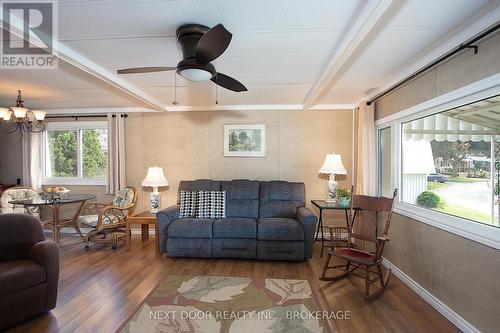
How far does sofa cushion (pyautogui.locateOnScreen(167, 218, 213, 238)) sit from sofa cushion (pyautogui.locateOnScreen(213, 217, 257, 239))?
0.36ft

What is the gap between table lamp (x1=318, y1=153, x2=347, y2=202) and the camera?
378 centimetres

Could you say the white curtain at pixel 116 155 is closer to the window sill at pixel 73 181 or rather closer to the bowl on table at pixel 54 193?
the window sill at pixel 73 181

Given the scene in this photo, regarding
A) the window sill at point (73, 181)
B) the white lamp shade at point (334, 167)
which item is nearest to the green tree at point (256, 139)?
the white lamp shade at point (334, 167)

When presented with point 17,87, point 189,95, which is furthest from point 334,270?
point 17,87

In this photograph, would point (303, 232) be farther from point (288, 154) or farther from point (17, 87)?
point (17, 87)

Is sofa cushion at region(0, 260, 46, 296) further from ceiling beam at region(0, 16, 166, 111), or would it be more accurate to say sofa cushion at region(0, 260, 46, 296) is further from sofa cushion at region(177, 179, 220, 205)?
sofa cushion at region(177, 179, 220, 205)

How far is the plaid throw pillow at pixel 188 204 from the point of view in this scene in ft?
12.2

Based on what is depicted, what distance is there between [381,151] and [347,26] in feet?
7.62

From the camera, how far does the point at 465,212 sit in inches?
84.3

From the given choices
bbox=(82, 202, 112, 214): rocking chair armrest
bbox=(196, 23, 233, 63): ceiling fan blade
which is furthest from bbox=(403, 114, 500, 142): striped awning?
bbox=(82, 202, 112, 214): rocking chair armrest

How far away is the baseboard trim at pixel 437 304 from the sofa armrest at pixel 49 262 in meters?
3.51

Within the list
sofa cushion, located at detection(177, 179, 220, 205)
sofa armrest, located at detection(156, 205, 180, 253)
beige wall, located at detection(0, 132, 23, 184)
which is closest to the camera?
sofa armrest, located at detection(156, 205, 180, 253)

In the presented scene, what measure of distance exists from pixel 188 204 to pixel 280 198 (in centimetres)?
147

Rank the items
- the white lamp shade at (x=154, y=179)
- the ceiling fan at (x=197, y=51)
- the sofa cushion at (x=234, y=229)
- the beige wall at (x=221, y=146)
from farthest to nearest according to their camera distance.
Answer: the beige wall at (x=221, y=146) → the white lamp shade at (x=154, y=179) → the sofa cushion at (x=234, y=229) → the ceiling fan at (x=197, y=51)
